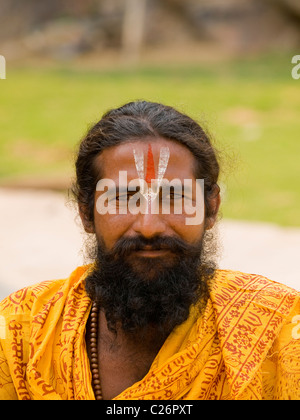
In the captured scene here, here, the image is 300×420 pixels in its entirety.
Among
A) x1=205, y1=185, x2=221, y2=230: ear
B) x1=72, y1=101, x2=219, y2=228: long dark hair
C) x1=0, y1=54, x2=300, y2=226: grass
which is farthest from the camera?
x1=0, y1=54, x2=300, y2=226: grass

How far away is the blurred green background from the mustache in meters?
7.17

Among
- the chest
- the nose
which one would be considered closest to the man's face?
the nose

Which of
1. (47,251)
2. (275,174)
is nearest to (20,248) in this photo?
(47,251)

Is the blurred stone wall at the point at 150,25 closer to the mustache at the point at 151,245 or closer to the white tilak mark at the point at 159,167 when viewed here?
the white tilak mark at the point at 159,167

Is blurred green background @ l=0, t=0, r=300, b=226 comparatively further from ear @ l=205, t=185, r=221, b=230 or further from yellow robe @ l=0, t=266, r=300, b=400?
yellow robe @ l=0, t=266, r=300, b=400

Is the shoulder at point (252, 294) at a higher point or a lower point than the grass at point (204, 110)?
lower

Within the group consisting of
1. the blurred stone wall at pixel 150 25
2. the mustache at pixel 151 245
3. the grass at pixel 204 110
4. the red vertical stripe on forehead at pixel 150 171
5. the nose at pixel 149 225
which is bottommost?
the mustache at pixel 151 245

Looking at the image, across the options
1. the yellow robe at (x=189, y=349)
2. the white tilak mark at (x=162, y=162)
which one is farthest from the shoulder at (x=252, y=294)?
the white tilak mark at (x=162, y=162)

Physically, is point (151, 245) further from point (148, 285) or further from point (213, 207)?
point (213, 207)

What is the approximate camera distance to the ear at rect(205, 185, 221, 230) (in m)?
3.32

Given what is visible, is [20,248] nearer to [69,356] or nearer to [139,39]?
[69,356]

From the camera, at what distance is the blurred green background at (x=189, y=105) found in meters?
11.5

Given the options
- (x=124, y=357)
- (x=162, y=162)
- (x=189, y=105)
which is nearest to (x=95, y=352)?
(x=124, y=357)

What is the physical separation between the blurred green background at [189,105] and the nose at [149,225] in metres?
7.23
